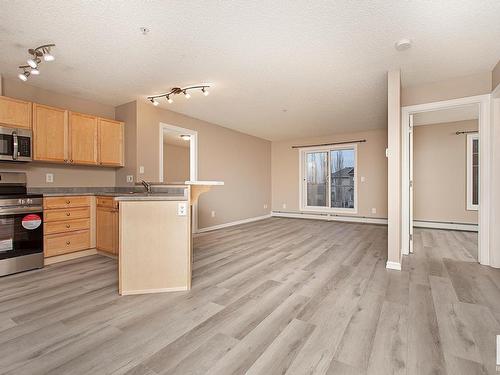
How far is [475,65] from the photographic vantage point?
2904 millimetres

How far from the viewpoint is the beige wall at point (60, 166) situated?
3.30m

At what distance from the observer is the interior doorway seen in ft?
16.9

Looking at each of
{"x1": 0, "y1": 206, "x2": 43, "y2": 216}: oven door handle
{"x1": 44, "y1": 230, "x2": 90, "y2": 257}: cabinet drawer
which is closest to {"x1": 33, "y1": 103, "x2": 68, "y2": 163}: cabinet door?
{"x1": 0, "y1": 206, "x2": 43, "y2": 216}: oven door handle

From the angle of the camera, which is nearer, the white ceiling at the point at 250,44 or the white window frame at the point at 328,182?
the white ceiling at the point at 250,44

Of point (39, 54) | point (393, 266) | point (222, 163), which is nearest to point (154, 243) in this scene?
point (39, 54)

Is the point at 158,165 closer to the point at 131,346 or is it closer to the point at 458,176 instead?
the point at 131,346

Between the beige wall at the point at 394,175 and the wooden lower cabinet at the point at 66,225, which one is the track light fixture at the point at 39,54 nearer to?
the wooden lower cabinet at the point at 66,225

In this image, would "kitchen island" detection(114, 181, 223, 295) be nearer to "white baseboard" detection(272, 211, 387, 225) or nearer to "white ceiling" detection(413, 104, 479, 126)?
"white ceiling" detection(413, 104, 479, 126)

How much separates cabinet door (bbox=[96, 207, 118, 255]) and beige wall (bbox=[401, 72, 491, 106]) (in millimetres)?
4430

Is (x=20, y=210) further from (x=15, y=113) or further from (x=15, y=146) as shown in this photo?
(x=15, y=113)

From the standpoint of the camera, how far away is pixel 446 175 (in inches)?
213

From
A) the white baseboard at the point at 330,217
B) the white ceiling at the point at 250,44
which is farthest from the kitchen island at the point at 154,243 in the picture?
the white baseboard at the point at 330,217

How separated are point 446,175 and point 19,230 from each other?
24.7ft

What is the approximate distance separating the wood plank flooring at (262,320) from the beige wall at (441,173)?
265cm
